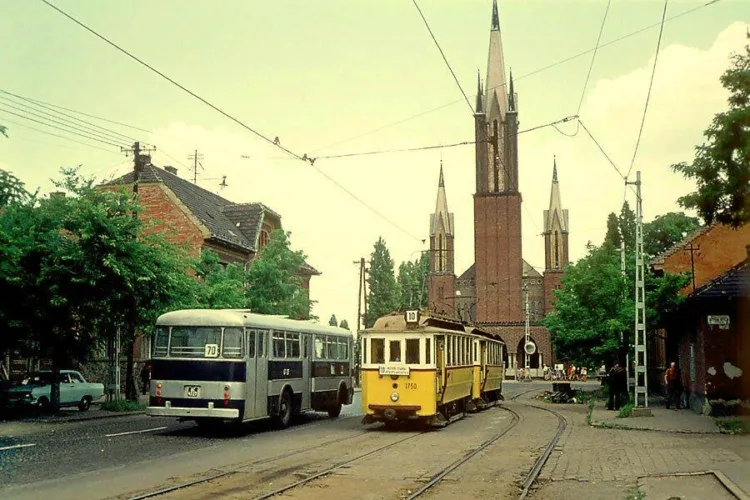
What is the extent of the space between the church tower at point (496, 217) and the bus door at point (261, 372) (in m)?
62.2

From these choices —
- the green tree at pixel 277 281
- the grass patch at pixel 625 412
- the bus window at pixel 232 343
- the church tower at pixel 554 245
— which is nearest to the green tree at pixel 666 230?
the church tower at pixel 554 245

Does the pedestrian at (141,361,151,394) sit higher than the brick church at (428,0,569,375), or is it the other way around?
the brick church at (428,0,569,375)

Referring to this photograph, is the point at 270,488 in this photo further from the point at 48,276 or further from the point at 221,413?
the point at 48,276

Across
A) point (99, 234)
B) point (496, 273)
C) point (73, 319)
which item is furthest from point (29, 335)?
point (496, 273)

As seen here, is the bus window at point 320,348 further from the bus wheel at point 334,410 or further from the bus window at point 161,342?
the bus window at point 161,342

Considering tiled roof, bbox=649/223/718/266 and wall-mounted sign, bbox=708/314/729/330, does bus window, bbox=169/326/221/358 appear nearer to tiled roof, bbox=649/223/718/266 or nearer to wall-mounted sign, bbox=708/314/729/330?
wall-mounted sign, bbox=708/314/729/330

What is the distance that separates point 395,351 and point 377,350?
0.51 m

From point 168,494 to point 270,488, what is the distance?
54.2 inches

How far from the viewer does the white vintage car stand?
2562cm

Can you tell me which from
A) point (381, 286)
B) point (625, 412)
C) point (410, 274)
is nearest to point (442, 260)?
point (381, 286)

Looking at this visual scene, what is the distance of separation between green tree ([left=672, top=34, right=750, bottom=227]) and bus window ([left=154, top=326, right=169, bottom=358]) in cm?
1267

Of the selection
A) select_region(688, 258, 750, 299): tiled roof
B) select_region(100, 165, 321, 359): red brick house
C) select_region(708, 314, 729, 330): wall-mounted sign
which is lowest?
select_region(708, 314, 729, 330): wall-mounted sign

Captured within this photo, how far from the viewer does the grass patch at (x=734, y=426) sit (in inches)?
751

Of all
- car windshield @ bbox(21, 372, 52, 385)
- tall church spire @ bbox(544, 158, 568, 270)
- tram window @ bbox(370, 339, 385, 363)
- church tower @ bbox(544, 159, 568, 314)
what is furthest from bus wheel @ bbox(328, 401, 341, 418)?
tall church spire @ bbox(544, 158, 568, 270)
